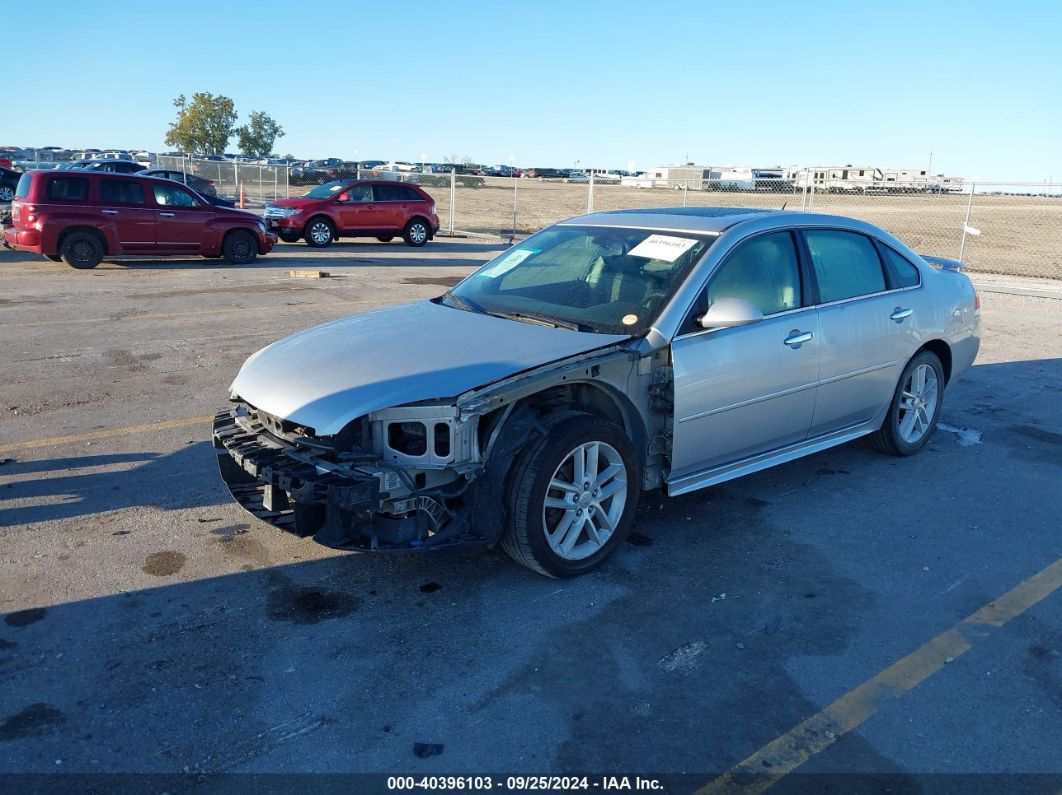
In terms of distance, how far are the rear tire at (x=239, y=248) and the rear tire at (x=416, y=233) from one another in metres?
5.45

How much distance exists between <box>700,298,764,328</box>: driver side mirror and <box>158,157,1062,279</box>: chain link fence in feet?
50.6

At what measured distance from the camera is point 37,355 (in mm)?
8641

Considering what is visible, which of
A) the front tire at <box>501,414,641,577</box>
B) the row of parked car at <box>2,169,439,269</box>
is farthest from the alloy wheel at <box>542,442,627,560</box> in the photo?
the row of parked car at <box>2,169,439,269</box>

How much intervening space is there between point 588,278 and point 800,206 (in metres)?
25.4

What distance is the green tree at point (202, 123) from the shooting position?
198 ft

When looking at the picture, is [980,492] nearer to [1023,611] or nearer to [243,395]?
[1023,611]

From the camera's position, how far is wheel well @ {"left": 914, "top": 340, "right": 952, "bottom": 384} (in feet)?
20.6

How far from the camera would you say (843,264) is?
18.6 ft

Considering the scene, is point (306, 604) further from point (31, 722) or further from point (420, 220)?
point (420, 220)

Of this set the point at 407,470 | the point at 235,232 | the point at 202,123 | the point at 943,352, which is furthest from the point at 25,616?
the point at 202,123

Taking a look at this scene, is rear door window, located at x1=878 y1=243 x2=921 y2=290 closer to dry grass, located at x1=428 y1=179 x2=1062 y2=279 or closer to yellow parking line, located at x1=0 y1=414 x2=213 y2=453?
yellow parking line, located at x1=0 y1=414 x2=213 y2=453

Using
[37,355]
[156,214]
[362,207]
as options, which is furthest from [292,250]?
[37,355]

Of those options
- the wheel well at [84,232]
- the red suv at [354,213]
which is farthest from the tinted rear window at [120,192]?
the red suv at [354,213]

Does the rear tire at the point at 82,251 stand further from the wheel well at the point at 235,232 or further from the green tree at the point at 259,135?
the green tree at the point at 259,135
